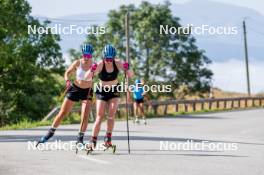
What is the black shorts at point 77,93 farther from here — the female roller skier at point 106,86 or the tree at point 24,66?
the tree at point 24,66

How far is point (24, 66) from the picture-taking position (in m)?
45.6

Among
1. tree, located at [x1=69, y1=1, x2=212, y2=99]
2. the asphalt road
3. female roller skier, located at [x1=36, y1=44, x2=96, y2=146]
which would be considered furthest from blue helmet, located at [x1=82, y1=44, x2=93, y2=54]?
tree, located at [x1=69, y1=1, x2=212, y2=99]

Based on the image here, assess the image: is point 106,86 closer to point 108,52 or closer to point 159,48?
point 108,52

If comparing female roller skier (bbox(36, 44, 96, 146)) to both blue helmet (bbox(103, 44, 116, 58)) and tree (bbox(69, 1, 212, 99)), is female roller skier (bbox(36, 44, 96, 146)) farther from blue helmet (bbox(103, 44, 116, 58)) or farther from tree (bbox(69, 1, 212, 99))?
tree (bbox(69, 1, 212, 99))

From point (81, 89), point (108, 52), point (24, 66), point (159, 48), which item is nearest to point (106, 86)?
point (108, 52)

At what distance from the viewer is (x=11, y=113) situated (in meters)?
44.2

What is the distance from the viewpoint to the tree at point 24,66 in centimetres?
4356

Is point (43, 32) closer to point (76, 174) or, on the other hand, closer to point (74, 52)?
point (74, 52)

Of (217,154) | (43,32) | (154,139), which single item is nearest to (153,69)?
(43,32)

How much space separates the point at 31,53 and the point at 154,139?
1215 inches

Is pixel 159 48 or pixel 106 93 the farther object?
pixel 159 48

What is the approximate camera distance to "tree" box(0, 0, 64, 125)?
43.6 metres

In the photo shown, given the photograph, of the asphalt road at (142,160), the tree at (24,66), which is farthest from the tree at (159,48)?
the asphalt road at (142,160)

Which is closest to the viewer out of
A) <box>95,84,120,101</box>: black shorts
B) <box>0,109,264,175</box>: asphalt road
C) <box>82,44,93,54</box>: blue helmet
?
<box>0,109,264,175</box>: asphalt road
